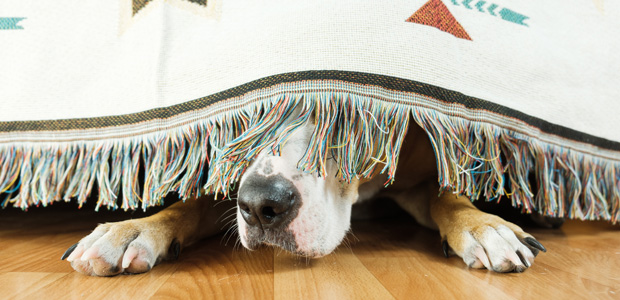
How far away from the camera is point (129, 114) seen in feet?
3.68

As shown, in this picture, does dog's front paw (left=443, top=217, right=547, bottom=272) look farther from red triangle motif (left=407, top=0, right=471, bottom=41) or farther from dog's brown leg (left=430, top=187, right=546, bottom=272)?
red triangle motif (left=407, top=0, right=471, bottom=41)

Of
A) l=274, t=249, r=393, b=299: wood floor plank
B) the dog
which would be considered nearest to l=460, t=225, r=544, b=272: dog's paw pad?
the dog

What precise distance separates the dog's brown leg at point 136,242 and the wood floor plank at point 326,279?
27 cm

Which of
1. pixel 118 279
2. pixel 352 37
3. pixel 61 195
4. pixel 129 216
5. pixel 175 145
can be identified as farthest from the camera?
pixel 129 216

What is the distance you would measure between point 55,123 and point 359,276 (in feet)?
2.97

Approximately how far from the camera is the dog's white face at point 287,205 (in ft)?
2.89

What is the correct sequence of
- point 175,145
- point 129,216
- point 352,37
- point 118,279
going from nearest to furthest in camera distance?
point 118,279
point 352,37
point 175,145
point 129,216

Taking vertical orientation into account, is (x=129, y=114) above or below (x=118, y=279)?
above

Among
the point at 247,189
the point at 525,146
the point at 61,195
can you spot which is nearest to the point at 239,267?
the point at 247,189

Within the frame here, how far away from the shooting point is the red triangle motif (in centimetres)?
107

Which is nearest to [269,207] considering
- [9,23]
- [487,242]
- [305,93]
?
[305,93]

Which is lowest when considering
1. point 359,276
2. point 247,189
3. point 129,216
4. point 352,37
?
point 129,216

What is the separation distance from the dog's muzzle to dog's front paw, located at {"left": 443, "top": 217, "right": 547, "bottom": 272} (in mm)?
406

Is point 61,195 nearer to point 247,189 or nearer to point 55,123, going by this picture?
point 55,123
